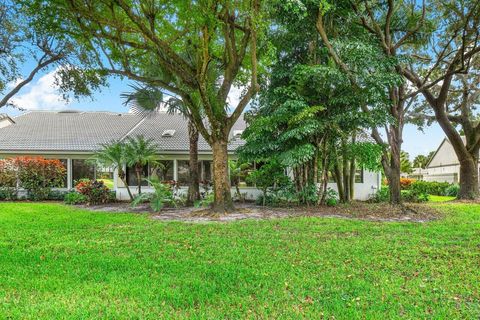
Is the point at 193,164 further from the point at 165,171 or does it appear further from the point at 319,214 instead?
the point at 319,214

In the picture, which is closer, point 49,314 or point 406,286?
point 49,314

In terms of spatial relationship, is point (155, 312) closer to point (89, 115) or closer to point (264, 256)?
point (264, 256)

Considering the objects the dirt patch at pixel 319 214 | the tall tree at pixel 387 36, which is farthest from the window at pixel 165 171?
the tall tree at pixel 387 36

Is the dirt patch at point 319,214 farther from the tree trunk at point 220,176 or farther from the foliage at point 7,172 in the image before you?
the foliage at point 7,172

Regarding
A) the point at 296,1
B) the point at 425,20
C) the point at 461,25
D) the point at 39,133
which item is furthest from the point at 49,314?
the point at 39,133

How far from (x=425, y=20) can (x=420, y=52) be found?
3.67m

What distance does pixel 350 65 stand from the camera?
11141 millimetres

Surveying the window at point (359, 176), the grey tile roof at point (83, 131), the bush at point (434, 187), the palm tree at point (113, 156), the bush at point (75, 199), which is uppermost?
the grey tile roof at point (83, 131)

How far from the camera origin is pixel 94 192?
14.4 metres

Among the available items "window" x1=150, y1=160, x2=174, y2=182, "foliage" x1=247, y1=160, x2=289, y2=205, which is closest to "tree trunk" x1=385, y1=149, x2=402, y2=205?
"foliage" x1=247, y1=160, x2=289, y2=205

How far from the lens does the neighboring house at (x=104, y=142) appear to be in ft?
53.8

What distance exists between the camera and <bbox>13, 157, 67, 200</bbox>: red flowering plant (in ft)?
50.5

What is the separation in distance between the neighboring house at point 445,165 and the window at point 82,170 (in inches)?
1225

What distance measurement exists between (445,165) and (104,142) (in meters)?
34.8
